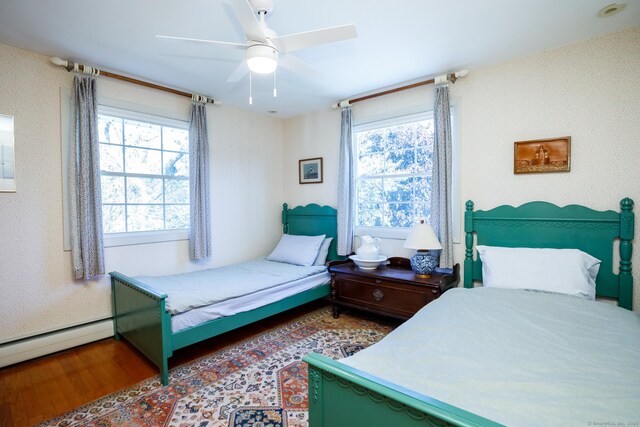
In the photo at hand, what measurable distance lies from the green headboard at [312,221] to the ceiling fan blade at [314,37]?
7.60ft

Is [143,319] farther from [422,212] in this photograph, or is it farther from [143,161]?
[422,212]

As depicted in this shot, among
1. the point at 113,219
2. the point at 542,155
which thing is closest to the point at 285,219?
the point at 113,219

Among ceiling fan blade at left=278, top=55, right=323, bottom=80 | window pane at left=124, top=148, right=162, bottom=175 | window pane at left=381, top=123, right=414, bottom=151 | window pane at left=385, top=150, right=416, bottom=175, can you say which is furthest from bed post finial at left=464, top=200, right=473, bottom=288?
window pane at left=124, top=148, right=162, bottom=175

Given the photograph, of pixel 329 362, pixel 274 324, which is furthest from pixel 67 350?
pixel 329 362

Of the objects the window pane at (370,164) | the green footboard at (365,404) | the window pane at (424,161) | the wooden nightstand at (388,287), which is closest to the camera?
the green footboard at (365,404)

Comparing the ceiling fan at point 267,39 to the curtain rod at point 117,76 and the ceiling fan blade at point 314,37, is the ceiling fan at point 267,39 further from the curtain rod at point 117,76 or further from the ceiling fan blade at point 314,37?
the curtain rod at point 117,76

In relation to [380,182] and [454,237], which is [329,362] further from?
[380,182]

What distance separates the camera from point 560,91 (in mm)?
2447

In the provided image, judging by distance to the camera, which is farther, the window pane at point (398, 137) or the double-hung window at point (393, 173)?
the window pane at point (398, 137)

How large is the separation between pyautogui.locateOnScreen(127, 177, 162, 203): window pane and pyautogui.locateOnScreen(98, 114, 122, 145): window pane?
39cm

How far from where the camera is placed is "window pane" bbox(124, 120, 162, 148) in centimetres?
304

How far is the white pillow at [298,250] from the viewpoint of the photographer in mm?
3645

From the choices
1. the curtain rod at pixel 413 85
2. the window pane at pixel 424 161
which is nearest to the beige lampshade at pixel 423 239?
the window pane at pixel 424 161

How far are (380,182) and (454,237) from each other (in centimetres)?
102
